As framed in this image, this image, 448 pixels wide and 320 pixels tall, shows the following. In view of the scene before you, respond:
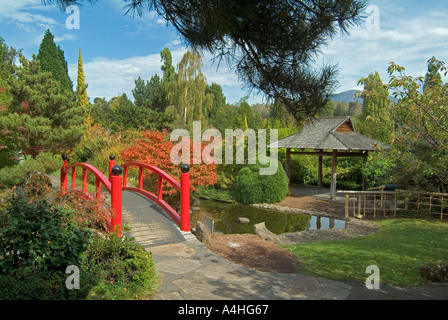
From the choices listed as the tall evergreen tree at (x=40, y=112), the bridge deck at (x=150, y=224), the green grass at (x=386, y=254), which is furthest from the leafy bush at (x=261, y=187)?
the bridge deck at (x=150, y=224)

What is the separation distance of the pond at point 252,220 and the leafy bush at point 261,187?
0.62 m

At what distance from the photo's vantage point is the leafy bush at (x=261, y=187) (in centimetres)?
1463

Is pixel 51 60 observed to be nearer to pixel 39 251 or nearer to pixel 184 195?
pixel 184 195

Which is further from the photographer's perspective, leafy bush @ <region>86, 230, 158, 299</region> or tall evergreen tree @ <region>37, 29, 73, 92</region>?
tall evergreen tree @ <region>37, 29, 73, 92</region>

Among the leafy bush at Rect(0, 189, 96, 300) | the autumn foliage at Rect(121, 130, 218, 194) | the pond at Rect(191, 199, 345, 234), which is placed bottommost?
the pond at Rect(191, 199, 345, 234)

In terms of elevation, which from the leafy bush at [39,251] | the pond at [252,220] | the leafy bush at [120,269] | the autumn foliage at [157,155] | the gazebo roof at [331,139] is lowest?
the pond at [252,220]

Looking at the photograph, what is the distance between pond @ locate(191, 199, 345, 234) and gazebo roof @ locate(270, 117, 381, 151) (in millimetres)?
3844

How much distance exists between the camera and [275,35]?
3.98 metres

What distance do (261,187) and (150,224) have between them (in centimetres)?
960

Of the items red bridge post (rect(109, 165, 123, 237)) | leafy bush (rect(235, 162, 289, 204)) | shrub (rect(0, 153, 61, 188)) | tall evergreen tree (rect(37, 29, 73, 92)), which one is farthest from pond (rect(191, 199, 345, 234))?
tall evergreen tree (rect(37, 29, 73, 92))

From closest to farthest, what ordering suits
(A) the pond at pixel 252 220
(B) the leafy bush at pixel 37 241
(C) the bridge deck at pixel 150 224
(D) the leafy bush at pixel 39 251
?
(D) the leafy bush at pixel 39 251
(B) the leafy bush at pixel 37 241
(C) the bridge deck at pixel 150 224
(A) the pond at pixel 252 220

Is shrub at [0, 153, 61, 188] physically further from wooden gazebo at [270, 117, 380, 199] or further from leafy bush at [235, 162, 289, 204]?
wooden gazebo at [270, 117, 380, 199]

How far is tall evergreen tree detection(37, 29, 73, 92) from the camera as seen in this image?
68.5ft

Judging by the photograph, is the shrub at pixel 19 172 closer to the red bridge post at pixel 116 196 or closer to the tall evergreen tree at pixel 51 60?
the red bridge post at pixel 116 196
